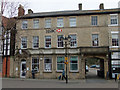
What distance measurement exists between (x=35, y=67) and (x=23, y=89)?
33.2ft

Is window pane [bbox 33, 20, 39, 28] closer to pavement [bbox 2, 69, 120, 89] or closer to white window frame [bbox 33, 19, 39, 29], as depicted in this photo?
white window frame [bbox 33, 19, 39, 29]

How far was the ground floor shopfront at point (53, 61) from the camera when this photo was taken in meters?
21.6

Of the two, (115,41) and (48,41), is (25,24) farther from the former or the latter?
(115,41)

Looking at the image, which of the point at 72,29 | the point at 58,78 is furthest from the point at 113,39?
the point at 58,78

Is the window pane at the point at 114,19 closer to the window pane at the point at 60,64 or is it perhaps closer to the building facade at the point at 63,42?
the building facade at the point at 63,42

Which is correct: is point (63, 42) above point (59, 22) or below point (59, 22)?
below

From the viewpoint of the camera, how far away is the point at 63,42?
22.8 m

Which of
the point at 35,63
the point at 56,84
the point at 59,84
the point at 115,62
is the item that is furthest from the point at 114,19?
the point at 35,63

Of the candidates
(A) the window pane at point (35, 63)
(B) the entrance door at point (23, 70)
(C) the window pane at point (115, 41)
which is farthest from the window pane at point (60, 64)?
(C) the window pane at point (115, 41)

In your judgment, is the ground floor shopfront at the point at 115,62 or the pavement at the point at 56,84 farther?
the ground floor shopfront at the point at 115,62

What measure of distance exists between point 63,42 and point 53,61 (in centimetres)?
326

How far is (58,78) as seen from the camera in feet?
70.0

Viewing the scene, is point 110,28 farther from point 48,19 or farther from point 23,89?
point 23,89

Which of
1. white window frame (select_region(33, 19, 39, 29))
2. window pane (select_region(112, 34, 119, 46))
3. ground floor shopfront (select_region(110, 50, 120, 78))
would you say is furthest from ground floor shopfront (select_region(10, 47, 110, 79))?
white window frame (select_region(33, 19, 39, 29))
